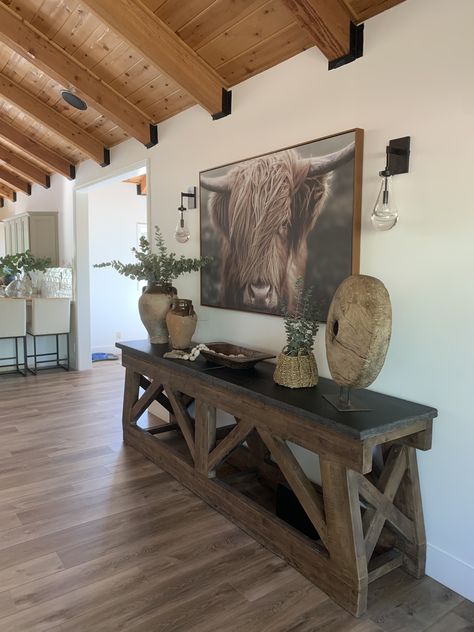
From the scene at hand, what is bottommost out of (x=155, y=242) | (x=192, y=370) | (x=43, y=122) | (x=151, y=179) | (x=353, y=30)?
(x=192, y=370)

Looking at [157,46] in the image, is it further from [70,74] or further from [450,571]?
[450,571]

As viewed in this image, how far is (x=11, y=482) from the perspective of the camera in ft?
9.73

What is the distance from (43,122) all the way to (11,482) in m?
3.36

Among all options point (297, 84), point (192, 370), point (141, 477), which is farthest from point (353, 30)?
point (141, 477)

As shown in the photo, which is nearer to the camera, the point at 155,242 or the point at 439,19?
the point at 439,19

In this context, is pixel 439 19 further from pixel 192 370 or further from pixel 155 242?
pixel 155 242

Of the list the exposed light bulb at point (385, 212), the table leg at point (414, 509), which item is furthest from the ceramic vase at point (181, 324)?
the table leg at point (414, 509)

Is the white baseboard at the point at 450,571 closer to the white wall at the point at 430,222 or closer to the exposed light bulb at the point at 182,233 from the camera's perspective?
the white wall at the point at 430,222

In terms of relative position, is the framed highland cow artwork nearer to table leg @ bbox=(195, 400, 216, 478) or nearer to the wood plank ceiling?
the wood plank ceiling

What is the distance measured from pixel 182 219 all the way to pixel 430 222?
1984mm

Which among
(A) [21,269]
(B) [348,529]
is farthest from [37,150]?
(B) [348,529]

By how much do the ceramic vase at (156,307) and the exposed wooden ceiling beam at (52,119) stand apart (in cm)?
219

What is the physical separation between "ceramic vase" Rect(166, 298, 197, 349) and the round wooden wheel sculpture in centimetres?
134

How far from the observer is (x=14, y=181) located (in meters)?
7.43
